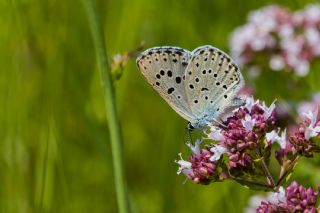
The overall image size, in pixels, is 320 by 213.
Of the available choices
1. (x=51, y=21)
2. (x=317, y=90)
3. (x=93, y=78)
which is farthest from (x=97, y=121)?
(x=317, y=90)

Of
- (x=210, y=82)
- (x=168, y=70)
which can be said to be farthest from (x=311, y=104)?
(x=168, y=70)

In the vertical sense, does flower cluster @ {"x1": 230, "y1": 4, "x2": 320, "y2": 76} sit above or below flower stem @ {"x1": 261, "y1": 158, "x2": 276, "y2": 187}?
above

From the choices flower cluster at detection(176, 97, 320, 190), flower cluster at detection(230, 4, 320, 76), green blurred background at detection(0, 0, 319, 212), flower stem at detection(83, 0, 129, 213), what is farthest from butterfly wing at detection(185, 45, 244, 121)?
flower cluster at detection(230, 4, 320, 76)

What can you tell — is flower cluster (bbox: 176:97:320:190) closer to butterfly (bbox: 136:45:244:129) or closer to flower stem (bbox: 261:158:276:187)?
flower stem (bbox: 261:158:276:187)

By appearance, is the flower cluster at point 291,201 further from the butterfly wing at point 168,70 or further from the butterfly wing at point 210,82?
the butterfly wing at point 168,70

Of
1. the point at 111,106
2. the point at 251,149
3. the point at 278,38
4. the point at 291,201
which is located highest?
the point at 278,38

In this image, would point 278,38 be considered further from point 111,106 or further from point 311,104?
point 111,106

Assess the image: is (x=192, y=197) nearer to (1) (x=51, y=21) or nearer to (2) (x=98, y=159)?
(2) (x=98, y=159)
